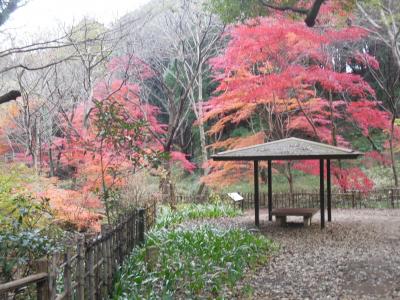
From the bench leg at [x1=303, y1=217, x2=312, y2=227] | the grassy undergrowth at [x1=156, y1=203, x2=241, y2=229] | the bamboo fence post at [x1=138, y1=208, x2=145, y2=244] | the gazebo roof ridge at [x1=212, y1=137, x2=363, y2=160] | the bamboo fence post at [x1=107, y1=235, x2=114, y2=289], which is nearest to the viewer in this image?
the bamboo fence post at [x1=107, y1=235, x2=114, y2=289]

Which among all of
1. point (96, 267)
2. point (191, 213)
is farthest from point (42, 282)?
point (191, 213)

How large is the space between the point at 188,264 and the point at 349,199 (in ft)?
37.6

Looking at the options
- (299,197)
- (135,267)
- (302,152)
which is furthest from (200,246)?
(299,197)

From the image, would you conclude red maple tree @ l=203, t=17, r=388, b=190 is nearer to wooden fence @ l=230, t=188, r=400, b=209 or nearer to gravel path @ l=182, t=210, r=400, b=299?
wooden fence @ l=230, t=188, r=400, b=209

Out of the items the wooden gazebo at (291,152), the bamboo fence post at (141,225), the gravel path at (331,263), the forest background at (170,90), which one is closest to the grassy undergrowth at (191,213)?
the forest background at (170,90)

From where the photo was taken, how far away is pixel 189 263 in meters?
6.42

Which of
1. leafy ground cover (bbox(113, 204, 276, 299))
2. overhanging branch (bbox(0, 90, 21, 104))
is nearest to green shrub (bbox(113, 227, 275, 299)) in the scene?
leafy ground cover (bbox(113, 204, 276, 299))

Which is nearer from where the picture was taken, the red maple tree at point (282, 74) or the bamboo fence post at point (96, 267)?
the bamboo fence post at point (96, 267)

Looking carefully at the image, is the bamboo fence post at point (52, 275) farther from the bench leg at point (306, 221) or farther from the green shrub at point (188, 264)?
the bench leg at point (306, 221)

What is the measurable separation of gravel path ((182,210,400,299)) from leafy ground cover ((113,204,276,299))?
0.33 m

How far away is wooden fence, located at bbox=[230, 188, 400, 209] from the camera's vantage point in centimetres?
1602

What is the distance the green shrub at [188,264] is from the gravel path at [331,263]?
13.4 inches

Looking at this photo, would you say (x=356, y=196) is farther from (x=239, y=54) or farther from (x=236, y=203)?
(x=239, y=54)

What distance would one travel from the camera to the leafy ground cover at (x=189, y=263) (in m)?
5.67
